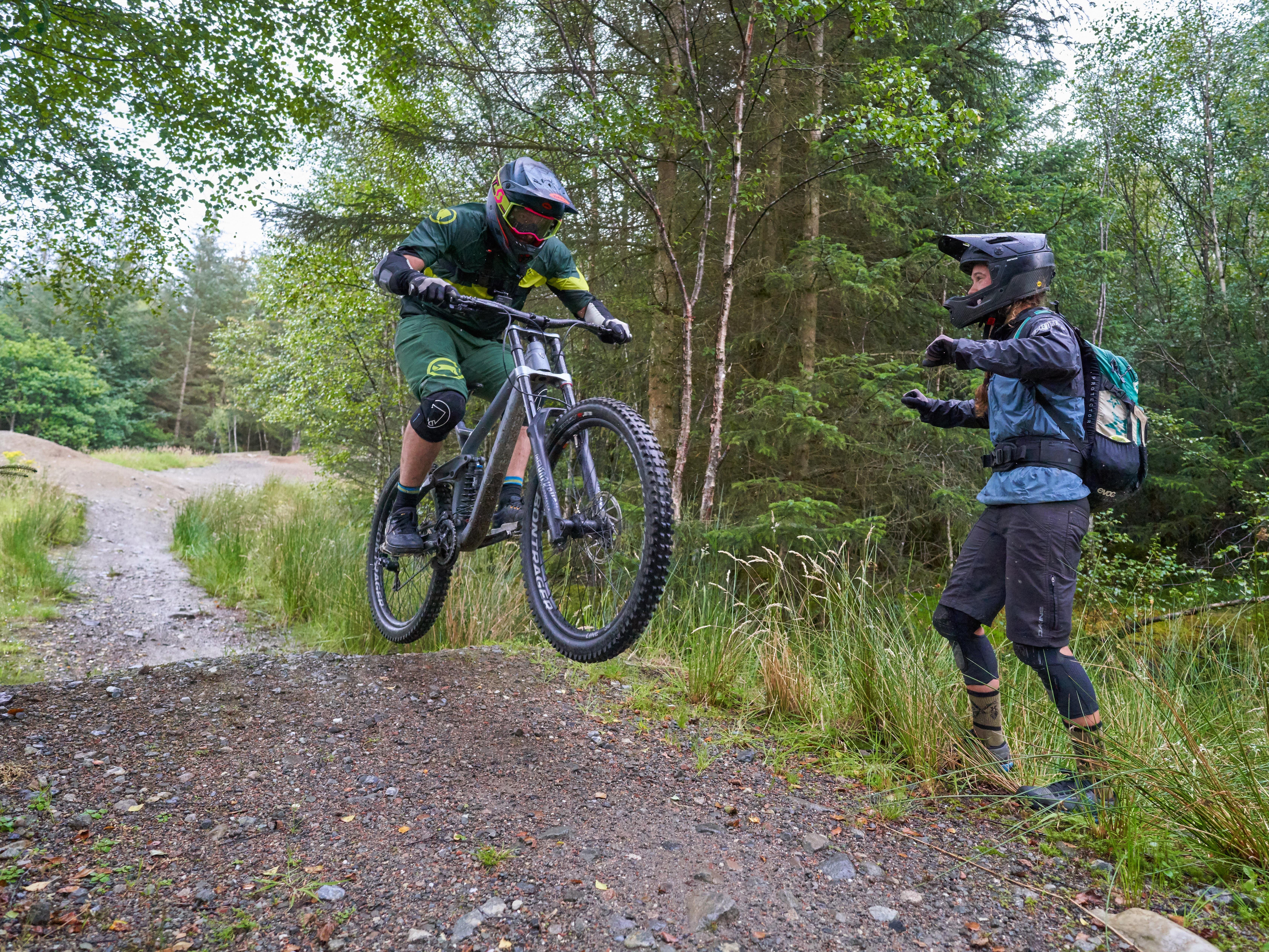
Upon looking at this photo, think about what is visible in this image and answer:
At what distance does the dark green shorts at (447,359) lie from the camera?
137 inches

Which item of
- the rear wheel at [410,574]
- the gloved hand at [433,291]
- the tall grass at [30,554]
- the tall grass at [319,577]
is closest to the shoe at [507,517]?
Answer: the rear wheel at [410,574]

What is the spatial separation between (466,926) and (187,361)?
158ft

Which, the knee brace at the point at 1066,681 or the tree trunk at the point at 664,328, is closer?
the knee brace at the point at 1066,681

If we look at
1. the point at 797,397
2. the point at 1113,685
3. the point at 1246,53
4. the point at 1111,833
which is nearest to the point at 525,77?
the point at 797,397

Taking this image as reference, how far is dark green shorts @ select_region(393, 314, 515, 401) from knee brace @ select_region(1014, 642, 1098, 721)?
2.40 meters

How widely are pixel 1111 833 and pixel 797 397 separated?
16.3ft

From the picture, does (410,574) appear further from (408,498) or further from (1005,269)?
(1005,269)

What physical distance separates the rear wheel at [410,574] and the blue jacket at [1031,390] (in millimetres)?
2421

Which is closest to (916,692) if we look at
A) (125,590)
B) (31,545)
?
(125,590)

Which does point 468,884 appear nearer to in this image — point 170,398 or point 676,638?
point 676,638

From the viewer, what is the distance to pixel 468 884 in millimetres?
2146

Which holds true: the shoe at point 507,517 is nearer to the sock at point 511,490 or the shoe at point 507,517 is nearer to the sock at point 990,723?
the sock at point 511,490

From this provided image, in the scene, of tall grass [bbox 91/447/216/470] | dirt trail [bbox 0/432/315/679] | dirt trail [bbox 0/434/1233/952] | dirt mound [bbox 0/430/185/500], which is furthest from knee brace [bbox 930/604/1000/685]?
tall grass [bbox 91/447/216/470]

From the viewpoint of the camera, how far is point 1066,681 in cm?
269
